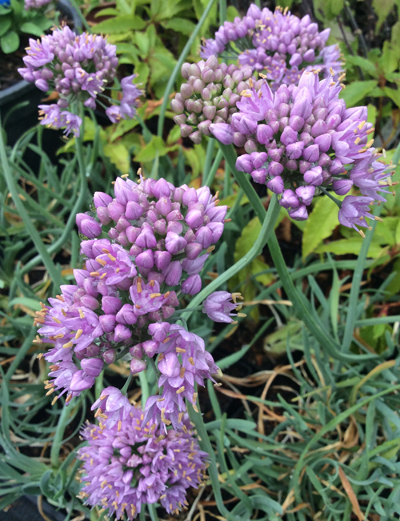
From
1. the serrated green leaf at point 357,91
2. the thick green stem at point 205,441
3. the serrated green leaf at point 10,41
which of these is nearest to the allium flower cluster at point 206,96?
the thick green stem at point 205,441

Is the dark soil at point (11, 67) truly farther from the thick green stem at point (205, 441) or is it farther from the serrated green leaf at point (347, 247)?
the thick green stem at point (205, 441)

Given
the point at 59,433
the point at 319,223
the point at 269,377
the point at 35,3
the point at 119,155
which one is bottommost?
the point at 269,377

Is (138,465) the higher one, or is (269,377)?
(138,465)

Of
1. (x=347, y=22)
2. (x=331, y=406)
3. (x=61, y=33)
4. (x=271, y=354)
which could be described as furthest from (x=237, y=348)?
(x=347, y=22)

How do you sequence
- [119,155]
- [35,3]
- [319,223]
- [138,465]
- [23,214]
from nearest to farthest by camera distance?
[138,465] → [23,214] → [319,223] → [35,3] → [119,155]

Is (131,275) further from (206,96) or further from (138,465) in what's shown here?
(138,465)

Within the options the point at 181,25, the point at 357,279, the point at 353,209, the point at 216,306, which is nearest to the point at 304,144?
the point at 353,209

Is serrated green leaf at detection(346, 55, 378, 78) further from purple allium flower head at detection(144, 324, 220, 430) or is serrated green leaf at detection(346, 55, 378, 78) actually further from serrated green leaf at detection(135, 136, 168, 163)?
purple allium flower head at detection(144, 324, 220, 430)
